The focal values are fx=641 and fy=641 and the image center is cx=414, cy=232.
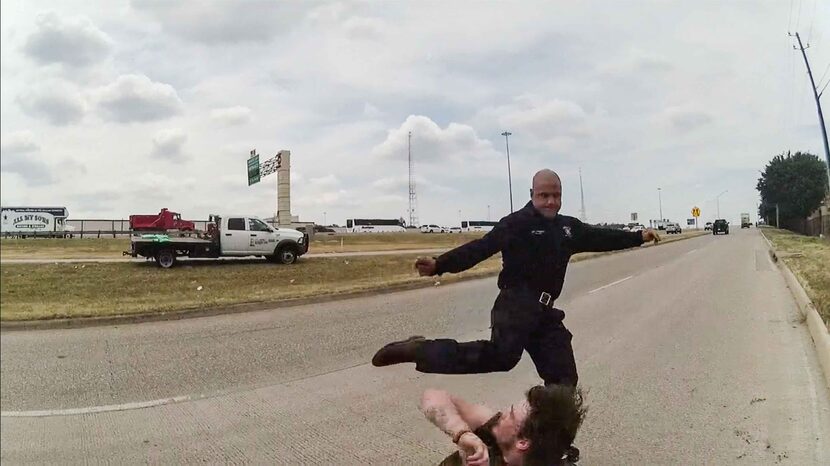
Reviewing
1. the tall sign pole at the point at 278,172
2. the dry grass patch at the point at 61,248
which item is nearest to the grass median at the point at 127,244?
the dry grass patch at the point at 61,248

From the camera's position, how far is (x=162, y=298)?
220 cm

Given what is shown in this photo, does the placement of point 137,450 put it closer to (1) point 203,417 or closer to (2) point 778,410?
(1) point 203,417

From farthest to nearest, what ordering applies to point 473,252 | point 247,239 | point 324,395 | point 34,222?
point 324,395 → point 247,239 → point 473,252 → point 34,222

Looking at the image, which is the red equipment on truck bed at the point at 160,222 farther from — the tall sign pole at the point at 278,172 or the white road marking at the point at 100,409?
the white road marking at the point at 100,409

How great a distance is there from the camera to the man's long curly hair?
2105 millimetres

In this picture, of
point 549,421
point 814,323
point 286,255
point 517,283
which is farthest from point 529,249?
point 814,323

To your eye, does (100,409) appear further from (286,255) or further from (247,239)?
(286,255)

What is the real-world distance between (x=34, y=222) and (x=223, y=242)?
87 cm

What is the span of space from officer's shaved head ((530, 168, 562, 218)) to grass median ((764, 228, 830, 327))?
631 cm

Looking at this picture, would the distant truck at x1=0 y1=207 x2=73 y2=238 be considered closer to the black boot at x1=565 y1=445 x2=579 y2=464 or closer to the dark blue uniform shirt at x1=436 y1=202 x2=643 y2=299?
the dark blue uniform shirt at x1=436 y1=202 x2=643 y2=299

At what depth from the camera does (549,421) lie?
83.8 inches

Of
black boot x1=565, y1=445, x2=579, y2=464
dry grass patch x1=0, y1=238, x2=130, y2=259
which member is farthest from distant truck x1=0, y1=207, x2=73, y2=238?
black boot x1=565, y1=445, x2=579, y2=464

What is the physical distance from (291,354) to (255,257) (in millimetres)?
433

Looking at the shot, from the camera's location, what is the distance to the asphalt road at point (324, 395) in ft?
6.49
